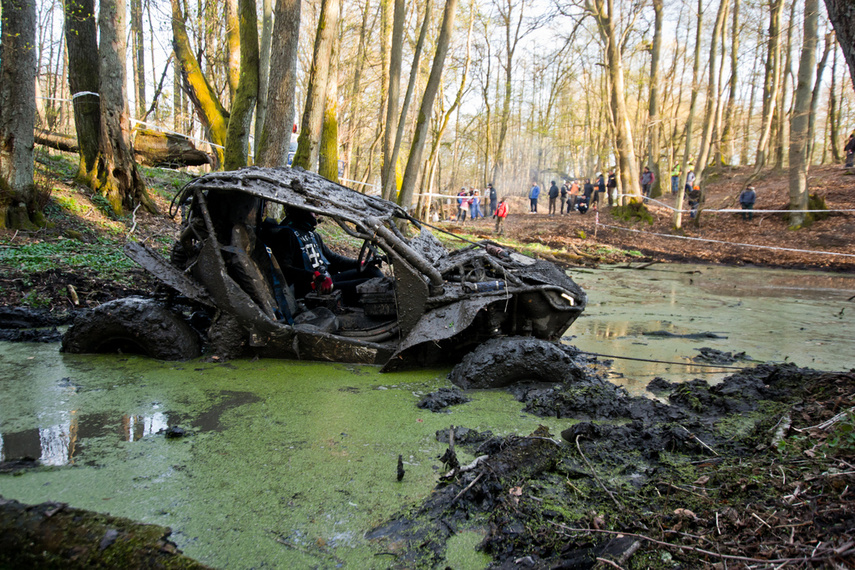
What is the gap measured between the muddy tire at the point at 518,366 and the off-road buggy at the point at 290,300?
357 millimetres

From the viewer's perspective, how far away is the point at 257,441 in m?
3.50

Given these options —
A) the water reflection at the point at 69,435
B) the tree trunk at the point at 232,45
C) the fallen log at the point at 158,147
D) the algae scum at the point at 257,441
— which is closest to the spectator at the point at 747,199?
the algae scum at the point at 257,441

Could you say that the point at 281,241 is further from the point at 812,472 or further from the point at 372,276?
the point at 812,472

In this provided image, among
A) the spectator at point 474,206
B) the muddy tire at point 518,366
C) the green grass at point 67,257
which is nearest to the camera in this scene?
the muddy tire at point 518,366

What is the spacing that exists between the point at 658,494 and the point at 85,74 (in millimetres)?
10755

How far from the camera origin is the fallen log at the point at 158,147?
13.0 meters

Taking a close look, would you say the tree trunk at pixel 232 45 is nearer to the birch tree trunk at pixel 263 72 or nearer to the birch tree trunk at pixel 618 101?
the birch tree trunk at pixel 263 72

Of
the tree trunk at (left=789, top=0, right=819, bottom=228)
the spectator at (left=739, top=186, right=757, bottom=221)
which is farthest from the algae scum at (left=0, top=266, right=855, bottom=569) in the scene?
the spectator at (left=739, top=186, right=757, bottom=221)

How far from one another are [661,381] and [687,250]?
12.8 m

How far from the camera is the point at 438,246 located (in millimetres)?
5832

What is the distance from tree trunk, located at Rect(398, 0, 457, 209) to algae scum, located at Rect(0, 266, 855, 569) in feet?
24.4

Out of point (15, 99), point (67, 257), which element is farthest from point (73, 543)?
point (15, 99)

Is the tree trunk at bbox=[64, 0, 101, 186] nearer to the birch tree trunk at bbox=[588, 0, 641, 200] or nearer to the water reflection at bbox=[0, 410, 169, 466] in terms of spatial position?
the water reflection at bbox=[0, 410, 169, 466]

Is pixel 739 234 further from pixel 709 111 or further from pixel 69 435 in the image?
pixel 69 435
